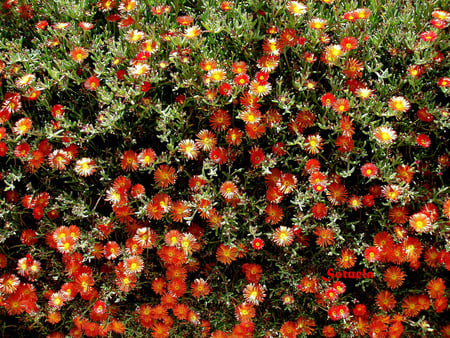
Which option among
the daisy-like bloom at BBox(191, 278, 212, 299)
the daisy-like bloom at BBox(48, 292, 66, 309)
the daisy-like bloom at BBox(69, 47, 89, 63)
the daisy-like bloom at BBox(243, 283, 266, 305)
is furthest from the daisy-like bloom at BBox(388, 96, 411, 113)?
the daisy-like bloom at BBox(48, 292, 66, 309)

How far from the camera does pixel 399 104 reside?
5.84 feet

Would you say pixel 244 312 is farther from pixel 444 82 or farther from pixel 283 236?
pixel 444 82

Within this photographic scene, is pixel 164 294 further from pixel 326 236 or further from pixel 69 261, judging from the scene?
pixel 326 236

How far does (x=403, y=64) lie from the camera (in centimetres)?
194

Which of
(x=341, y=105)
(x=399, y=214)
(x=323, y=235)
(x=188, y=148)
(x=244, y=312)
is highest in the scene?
(x=341, y=105)

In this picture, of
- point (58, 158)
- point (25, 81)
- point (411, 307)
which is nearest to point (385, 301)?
point (411, 307)

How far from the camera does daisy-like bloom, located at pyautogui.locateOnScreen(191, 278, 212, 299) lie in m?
1.90

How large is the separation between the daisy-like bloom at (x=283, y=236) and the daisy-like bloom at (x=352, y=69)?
0.74 m

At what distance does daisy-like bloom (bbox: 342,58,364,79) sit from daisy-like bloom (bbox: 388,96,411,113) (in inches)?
7.5

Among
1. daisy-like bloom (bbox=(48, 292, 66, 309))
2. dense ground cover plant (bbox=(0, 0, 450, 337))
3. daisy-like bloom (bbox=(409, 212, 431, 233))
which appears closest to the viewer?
daisy-like bloom (bbox=(409, 212, 431, 233))

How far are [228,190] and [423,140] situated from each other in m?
0.87

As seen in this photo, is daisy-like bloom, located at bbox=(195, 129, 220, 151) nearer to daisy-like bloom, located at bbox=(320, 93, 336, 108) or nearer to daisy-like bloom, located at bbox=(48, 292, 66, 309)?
daisy-like bloom, located at bbox=(320, 93, 336, 108)

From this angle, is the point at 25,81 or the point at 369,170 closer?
the point at 369,170

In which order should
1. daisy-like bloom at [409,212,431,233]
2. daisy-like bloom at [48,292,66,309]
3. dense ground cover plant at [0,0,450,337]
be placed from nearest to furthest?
daisy-like bloom at [409,212,431,233]
dense ground cover plant at [0,0,450,337]
daisy-like bloom at [48,292,66,309]
